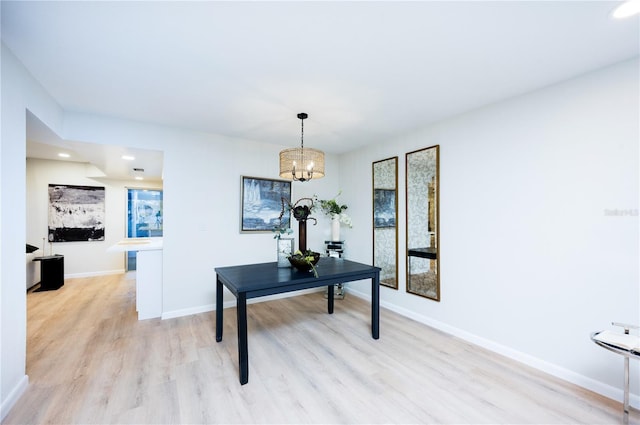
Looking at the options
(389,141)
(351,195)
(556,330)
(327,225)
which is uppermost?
(389,141)

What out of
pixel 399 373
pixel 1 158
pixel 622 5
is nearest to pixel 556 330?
pixel 399 373

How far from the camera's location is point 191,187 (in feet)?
11.9

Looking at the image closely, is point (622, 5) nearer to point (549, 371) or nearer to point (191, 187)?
point (549, 371)

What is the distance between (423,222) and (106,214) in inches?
247

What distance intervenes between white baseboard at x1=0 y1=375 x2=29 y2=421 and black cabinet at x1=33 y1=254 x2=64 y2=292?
359 cm

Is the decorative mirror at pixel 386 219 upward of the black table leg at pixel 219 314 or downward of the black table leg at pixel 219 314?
upward

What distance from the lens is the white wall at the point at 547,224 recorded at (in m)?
1.98

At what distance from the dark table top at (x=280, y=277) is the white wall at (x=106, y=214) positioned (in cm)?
356

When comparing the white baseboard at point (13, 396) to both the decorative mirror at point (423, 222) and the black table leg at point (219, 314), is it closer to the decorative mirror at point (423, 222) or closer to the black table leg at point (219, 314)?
the black table leg at point (219, 314)

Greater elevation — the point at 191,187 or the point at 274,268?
the point at 191,187

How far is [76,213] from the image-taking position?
5457 millimetres

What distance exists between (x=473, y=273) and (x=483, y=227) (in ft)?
1.64

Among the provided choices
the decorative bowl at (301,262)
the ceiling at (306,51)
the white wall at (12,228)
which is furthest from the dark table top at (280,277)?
the ceiling at (306,51)

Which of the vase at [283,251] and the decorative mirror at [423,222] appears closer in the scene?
the vase at [283,251]
